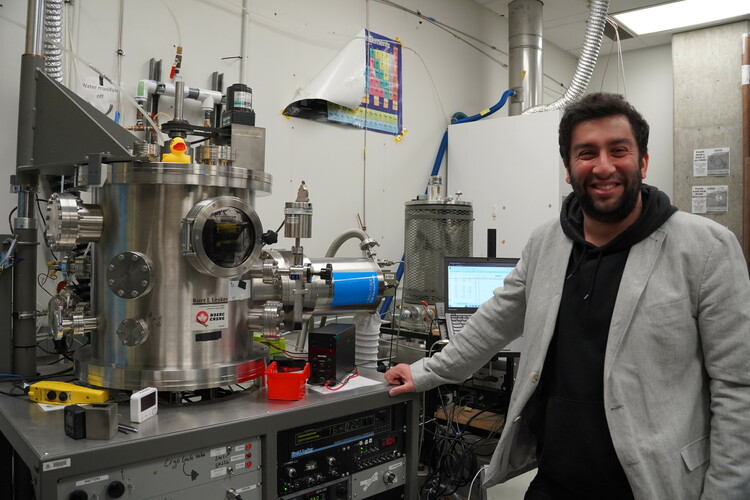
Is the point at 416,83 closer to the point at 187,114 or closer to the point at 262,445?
the point at 187,114

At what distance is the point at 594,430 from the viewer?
3.86 feet

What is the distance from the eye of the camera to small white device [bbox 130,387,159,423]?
1.17 metres

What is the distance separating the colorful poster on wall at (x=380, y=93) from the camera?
2965 millimetres

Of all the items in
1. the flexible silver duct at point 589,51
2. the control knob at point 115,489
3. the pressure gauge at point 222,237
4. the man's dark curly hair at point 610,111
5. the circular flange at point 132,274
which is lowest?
the control knob at point 115,489

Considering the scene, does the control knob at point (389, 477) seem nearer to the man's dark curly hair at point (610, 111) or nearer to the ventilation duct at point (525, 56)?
the man's dark curly hair at point (610, 111)

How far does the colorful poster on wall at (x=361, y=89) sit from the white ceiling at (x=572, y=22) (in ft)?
3.67

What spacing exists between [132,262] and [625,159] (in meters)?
1.11

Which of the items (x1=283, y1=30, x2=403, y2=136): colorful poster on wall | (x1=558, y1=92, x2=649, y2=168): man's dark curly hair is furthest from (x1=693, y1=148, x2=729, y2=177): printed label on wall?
(x1=558, y1=92, x2=649, y2=168): man's dark curly hair

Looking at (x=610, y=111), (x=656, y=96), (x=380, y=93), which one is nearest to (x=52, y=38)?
(x=610, y=111)

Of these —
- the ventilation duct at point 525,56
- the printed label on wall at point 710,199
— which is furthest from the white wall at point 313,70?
the printed label on wall at point 710,199

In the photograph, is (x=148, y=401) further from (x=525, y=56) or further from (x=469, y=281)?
(x=525, y=56)

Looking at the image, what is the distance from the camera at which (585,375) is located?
1.20 meters

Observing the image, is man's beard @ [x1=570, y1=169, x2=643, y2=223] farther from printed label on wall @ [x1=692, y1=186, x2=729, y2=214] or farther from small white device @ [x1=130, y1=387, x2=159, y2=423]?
printed label on wall @ [x1=692, y1=186, x2=729, y2=214]

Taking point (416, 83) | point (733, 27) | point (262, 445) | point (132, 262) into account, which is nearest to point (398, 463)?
point (262, 445)
